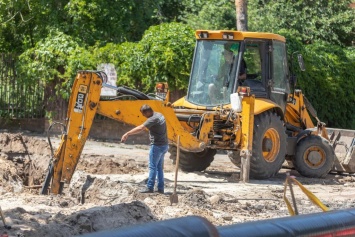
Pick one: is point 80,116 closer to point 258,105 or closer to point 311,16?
point 258,105

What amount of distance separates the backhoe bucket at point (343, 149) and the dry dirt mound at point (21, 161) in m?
6.38

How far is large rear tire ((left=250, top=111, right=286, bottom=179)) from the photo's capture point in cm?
1739

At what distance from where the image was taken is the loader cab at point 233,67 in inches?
695

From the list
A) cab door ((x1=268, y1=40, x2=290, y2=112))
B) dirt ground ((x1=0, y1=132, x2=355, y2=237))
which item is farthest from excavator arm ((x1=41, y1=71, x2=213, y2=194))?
cab door ((x1=268, y1=40, x2=290, y2=112))

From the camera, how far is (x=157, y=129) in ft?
47.9

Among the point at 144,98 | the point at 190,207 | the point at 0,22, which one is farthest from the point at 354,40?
the point at 190,207

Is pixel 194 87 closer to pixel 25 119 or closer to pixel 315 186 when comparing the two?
pixel 315 186

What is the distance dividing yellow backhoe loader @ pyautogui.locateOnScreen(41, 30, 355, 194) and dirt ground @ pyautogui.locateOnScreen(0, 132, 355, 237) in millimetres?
464

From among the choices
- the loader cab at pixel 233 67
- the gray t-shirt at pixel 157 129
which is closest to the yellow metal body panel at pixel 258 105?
the loader cab at pixel 233 67

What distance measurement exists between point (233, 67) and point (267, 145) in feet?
5.70

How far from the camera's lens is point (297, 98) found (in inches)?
768

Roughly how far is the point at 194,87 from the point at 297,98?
272cm

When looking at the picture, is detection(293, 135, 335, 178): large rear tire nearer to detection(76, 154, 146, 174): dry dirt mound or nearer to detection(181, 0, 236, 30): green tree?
detection(76, 154, 146, 174): dry dirt mound

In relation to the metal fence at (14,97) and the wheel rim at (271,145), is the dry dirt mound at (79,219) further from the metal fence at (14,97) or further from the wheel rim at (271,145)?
the metal fence at (14,97)
